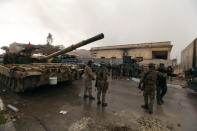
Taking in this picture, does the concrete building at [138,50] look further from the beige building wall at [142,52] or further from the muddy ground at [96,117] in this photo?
the muddy ground at [96,117]

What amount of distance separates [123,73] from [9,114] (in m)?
9.63

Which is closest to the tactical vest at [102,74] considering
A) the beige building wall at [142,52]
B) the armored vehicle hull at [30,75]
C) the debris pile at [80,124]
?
the debris pile at [80,124]

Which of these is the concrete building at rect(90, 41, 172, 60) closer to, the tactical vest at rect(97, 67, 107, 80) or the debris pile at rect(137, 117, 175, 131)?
the tactical vest at rect(97, 67, 107, 80)

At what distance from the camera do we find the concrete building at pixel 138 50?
70.3ft

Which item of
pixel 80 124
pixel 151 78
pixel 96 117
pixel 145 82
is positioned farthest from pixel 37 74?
pixel 151 78

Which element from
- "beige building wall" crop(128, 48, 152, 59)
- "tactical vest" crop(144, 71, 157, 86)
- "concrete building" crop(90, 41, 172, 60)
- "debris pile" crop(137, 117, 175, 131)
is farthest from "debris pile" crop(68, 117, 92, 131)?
"beige building wall" crop(128, 48, 152, 59)

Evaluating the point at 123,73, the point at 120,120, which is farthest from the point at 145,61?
the point at 120,120

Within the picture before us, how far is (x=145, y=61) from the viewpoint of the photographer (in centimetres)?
2097

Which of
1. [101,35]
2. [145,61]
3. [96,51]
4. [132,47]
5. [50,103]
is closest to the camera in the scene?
[101,35]

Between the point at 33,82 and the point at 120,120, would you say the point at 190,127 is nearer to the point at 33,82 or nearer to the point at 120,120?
the point at 120,120

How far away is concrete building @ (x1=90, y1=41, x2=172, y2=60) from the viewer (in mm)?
21438

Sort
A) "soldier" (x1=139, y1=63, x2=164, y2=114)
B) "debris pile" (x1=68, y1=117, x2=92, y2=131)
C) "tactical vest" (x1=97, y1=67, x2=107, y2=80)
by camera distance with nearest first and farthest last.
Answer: "debris pile" (x1=68, y1=117, x2=92, y2=131), "soldier" (x1=139, y1=63, x2=164, y2=114), "tactical vest" (x1=97, y1=67, x2=107, y2=80)

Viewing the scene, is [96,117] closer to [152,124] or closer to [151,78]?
[152,124]

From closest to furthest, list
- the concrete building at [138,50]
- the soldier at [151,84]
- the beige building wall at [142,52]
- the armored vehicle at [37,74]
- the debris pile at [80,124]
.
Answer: the debris pile at [80,124] → the soldier at [151,84] → the armored vehicle at [37,74] → the concrete building at [138,50] → the beige building wall at [142,52]
